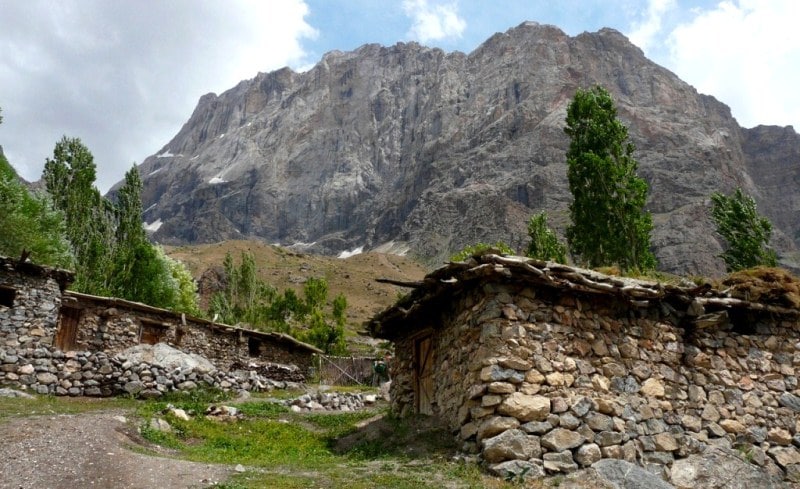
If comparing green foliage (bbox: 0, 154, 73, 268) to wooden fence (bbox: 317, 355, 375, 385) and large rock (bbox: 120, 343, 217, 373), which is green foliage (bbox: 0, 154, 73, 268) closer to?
large rock (bbox: 120, 343, 217, 373)

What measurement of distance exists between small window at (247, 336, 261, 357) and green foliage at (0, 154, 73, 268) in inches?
391

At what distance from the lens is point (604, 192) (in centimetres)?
2888

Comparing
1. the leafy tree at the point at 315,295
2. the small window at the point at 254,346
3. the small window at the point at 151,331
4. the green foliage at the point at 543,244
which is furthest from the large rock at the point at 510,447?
the leafy tree at the point at 315,295

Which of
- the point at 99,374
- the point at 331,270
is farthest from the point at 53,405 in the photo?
the point at 331,270

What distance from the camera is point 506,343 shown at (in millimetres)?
10781

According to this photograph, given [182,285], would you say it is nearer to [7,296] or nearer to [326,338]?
[326,338]

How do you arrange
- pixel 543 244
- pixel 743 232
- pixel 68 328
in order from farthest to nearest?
pixel 543 244 → pixel 743 232 → pixel 68 328

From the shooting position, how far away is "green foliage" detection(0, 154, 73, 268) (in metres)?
28.3

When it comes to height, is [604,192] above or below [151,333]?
above

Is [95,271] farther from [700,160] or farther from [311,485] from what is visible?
[700,160]

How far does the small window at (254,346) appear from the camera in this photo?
2797cm

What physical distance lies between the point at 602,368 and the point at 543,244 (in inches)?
955

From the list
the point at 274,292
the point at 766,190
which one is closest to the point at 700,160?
the point at 766,190

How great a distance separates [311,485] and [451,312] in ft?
16.5
